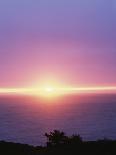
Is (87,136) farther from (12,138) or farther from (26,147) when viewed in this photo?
(26,147)

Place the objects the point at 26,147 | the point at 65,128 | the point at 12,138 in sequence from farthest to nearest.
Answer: the point at 65,128 < the point at 12,138 < the point at 26,147

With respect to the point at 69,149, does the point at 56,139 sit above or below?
above

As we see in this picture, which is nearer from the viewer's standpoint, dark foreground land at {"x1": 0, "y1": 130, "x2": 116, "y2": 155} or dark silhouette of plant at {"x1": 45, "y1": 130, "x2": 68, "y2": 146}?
dark foreground land at {"x1": 0, "y1": 130, "x2": 116, "y2": 155}

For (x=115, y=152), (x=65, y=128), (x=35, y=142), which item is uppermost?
(x=65, y=128)

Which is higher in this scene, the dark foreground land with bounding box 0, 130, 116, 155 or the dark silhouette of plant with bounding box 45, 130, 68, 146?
the dark silhouette of plant with bounding box 45, 130, 68, 146

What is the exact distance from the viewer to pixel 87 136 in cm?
10806

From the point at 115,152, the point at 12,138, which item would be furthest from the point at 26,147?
the point at 12,138

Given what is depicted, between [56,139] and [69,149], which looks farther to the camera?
[56,139]

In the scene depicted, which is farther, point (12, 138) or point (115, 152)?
point (12, 138)

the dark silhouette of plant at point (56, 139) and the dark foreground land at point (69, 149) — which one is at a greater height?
the dark silhouette of plant at point (56, 139)

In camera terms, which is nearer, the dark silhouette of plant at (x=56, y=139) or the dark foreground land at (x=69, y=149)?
the dark foreground land at (x=69, y=149)

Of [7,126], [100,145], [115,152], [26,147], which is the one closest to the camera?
[115,152]

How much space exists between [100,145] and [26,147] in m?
4.35

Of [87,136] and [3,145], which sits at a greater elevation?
[87,136]
